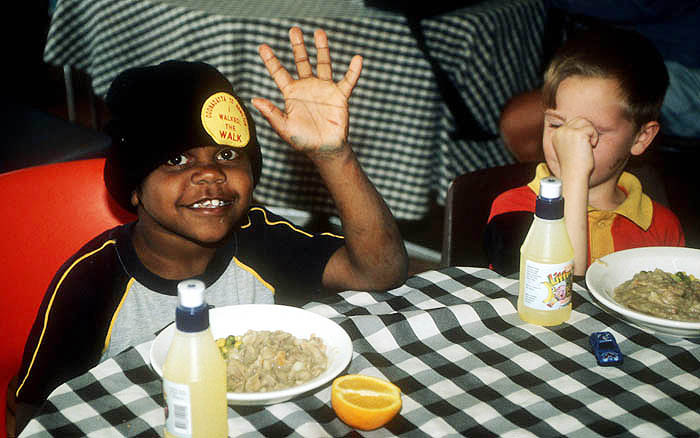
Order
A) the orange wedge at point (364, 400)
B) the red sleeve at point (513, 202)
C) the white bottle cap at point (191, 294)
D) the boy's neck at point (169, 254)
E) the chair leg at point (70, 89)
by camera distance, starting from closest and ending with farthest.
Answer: the white bottle cap at point (191, 294), the orange wedge at point (364, 400), the boy's neck at point (169, 254), the red sleeve at point (513, 202), the chair leg at point (70, 89)

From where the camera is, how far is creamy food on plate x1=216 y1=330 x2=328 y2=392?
0.93 metres

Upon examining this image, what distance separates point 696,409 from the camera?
92cm

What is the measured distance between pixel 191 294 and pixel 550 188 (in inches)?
20.4

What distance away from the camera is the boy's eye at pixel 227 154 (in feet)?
4.25

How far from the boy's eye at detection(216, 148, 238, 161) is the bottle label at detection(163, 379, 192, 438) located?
569mm

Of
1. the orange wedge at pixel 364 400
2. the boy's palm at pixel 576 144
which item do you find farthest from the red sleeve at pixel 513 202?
the orange wedge at pixel 364 400

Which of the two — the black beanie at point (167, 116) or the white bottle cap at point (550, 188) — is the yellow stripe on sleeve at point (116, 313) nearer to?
→ the black beanie at point (167, 116)

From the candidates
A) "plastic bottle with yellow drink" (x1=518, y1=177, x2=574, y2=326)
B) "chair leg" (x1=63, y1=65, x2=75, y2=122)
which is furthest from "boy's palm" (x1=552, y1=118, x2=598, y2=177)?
"chair leg" (x1=63, y1=65, x2=75, y2=122)

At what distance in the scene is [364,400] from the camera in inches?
34.9

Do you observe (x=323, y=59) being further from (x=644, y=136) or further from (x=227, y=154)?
(x=644, y=136)

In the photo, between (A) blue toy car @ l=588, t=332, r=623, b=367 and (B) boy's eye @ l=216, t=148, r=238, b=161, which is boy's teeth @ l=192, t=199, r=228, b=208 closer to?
(B) boy's eye @ l=216, t=148, r=238, b=161

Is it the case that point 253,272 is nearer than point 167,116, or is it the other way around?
point 167,116

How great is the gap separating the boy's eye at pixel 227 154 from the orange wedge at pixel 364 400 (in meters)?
0.51

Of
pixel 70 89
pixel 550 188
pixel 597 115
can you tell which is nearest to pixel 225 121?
pixel 550 188
